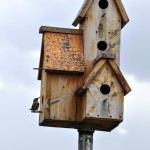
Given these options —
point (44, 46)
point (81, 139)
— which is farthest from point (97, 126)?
point (44, 46)

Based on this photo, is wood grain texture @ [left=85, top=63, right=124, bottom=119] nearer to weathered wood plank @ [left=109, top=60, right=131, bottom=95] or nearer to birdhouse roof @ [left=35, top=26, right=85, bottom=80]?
weathered wood plank @ [left=109, top=60, right=131, bottom=95]

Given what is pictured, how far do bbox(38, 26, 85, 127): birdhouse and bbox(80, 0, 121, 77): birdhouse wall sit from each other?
0.54 feet

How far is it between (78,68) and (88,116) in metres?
0.97

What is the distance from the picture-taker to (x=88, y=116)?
56.1ft

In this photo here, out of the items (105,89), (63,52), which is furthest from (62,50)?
(105,89)

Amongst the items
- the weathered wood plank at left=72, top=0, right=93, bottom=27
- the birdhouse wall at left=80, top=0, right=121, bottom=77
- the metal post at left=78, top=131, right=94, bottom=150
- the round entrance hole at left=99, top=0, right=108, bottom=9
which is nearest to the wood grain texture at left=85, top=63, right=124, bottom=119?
the birdhouse wall at left=80, top=0, right=121, bottom=77

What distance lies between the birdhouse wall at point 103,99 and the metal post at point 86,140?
17.4 inches

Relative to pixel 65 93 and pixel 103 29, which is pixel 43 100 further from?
pixel 103 29

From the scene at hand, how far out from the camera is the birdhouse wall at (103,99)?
677 inches

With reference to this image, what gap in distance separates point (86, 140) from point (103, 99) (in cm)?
90

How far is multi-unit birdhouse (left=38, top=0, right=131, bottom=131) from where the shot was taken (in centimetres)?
1730

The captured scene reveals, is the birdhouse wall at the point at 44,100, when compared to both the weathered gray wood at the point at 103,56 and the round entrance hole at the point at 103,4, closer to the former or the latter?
the weathered gray wood at the point at 103,56

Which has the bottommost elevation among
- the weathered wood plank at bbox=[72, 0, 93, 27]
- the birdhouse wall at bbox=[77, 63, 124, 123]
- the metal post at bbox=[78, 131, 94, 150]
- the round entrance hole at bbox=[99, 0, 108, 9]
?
the metal post at bbox=[78, 131, 94, 150]

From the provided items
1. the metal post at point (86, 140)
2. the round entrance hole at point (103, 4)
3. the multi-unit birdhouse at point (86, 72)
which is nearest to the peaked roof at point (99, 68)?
the multi-unit birdhouse at point (86, 72)
